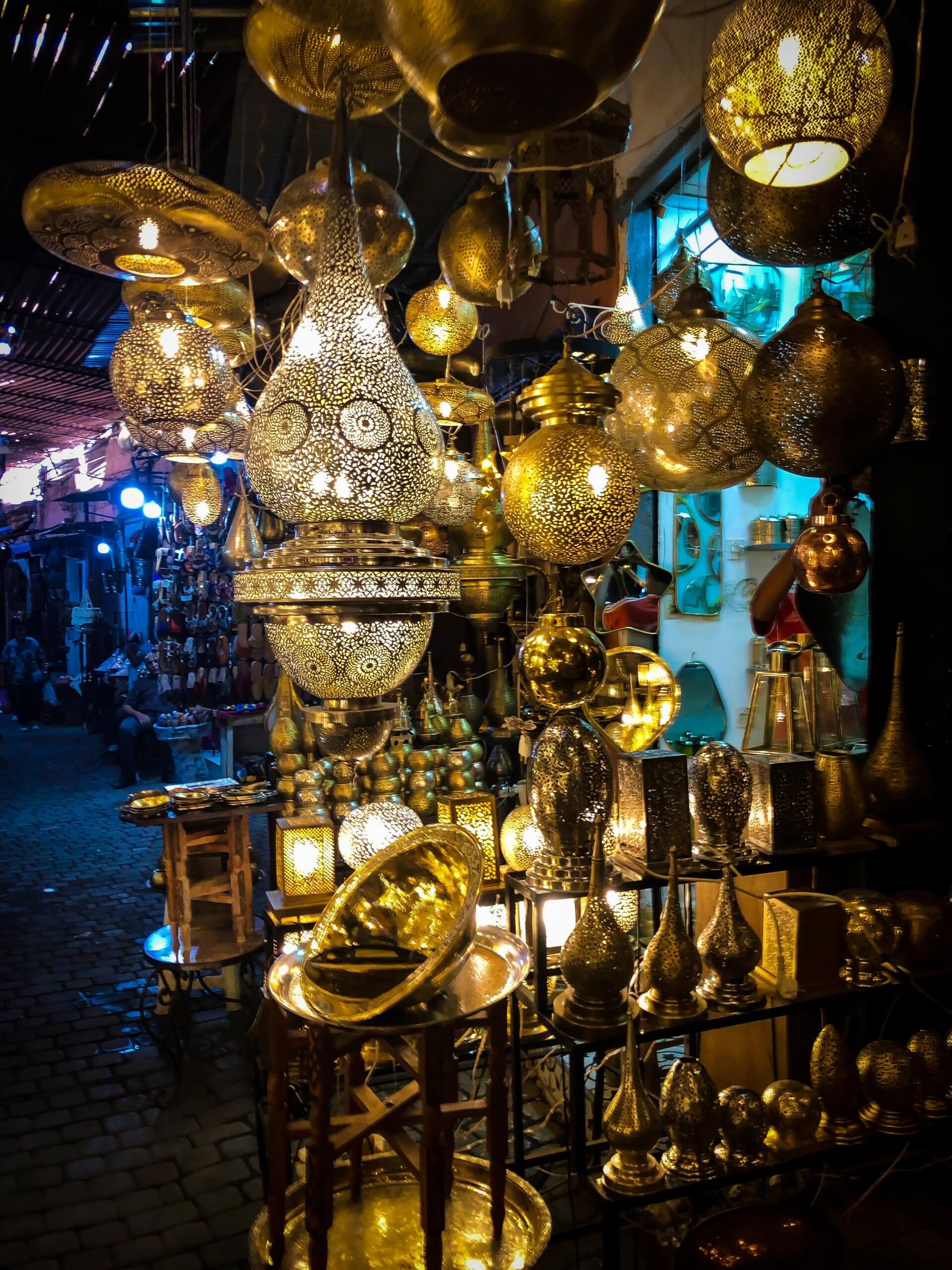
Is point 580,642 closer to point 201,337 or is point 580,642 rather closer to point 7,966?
point 201,337

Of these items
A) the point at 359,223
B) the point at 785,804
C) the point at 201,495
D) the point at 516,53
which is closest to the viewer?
the point at 516,53

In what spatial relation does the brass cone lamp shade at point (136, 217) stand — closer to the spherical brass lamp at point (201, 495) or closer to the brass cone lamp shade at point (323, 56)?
the brass cone lamp shade at point (323, 56)

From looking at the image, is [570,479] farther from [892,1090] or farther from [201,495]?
[201,495]

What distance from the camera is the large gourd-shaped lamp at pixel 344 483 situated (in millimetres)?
1189

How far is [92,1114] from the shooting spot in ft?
11.4

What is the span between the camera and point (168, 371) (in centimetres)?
181

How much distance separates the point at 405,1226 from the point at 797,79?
2.30 meters

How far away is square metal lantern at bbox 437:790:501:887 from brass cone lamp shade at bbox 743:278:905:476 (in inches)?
82.5

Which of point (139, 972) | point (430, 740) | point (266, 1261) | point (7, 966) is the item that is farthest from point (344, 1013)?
point (7, 966)

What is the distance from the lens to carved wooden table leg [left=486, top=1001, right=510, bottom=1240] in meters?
1.85

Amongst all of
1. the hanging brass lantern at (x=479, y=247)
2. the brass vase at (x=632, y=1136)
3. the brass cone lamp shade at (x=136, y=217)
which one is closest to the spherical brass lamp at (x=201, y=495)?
the hanging brass lantern at (x=479, y=247)

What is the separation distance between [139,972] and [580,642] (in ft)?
13.9

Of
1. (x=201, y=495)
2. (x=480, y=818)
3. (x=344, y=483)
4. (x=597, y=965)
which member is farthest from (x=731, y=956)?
(x=201, y=495)

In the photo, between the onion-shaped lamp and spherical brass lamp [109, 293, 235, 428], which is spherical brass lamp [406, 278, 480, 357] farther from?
the onion-shaped lamp
